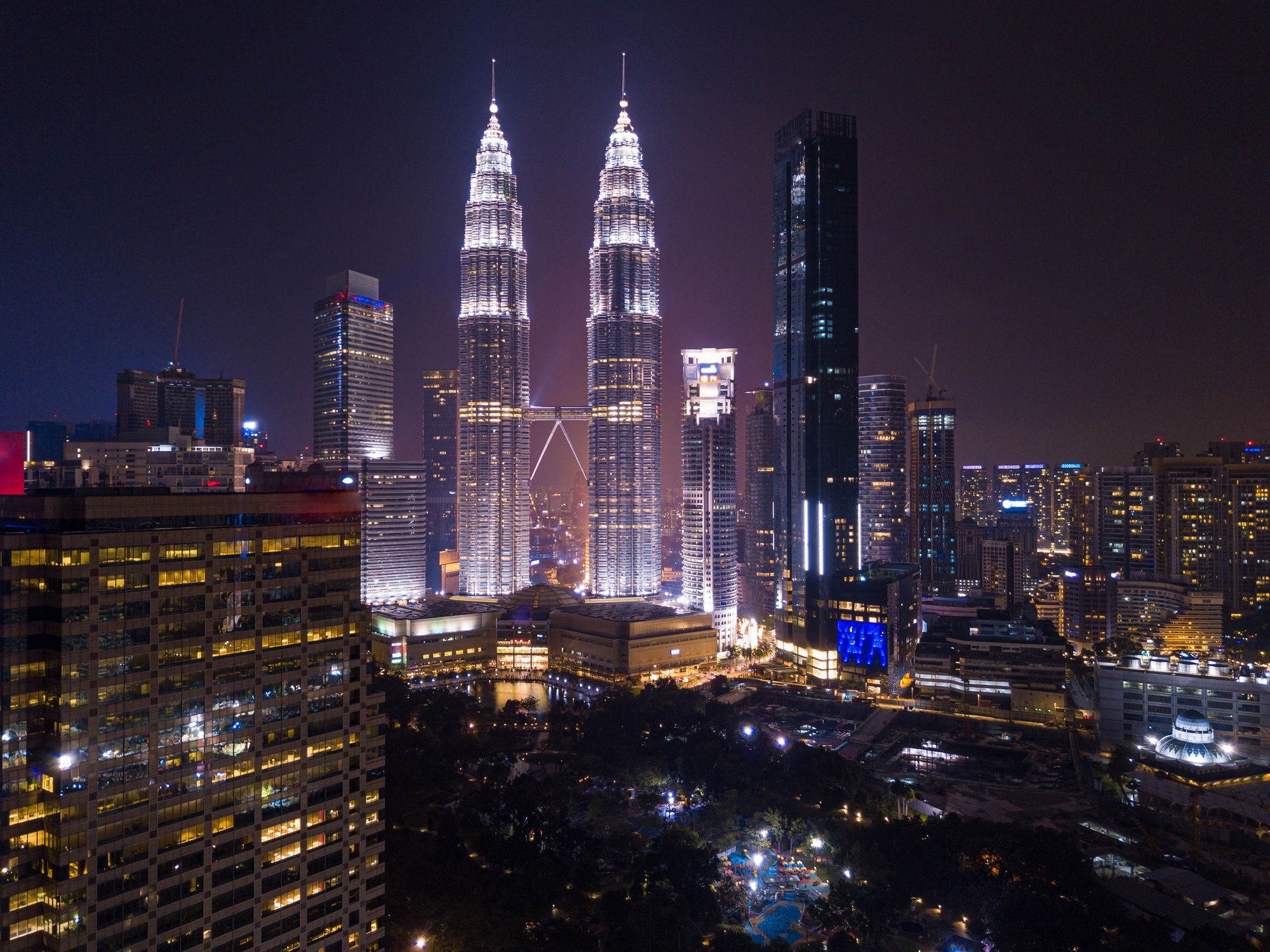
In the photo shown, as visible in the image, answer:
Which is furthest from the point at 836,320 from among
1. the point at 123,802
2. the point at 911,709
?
the point at 123,802

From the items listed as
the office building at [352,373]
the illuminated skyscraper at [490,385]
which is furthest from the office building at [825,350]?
the office building at [352,373]

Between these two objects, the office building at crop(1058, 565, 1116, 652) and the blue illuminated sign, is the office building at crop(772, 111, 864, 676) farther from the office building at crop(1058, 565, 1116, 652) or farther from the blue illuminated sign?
the office building at crop(1058, 565, 1116, 652)

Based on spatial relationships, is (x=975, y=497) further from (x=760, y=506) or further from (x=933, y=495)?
(x=760, y=506)

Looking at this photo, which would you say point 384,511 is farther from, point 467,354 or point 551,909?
point 551,909

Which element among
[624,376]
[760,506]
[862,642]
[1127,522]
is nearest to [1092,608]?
[1127,522]

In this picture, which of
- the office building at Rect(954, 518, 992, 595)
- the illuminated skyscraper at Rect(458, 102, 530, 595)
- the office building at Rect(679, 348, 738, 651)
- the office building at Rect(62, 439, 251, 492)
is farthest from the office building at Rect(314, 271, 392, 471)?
the office building at Rect(954, 518, 992, 595)
